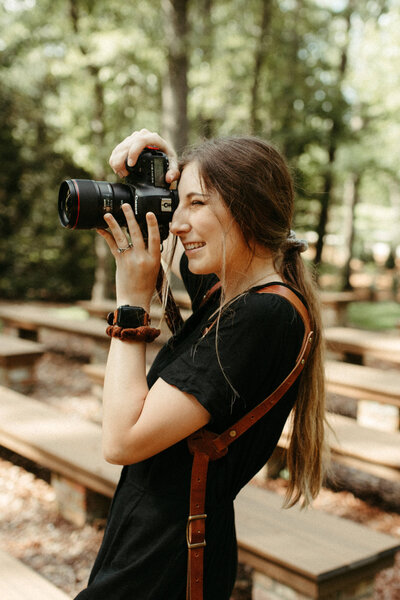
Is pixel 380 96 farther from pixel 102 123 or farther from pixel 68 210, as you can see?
pixel 68 210

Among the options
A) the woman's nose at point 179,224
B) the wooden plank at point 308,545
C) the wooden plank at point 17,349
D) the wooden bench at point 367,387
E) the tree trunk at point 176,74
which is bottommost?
the wooden plank at point 308,545

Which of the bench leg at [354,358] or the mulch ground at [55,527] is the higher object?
the bench leg at [354,358]

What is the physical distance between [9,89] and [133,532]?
39.7 feet

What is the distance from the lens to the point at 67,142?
995 cm

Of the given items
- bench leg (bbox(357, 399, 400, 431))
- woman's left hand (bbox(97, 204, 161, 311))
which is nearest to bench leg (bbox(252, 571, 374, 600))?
woman's left hand (bbox(97, 204, 161, 311))

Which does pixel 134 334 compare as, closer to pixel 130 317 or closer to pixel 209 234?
pixel 130 317

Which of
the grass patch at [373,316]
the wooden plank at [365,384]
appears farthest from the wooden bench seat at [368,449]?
the grass patch at [373,316]

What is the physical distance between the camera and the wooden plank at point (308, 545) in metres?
1.91

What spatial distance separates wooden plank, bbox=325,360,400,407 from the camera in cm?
346

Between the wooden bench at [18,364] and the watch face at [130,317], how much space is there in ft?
12.9

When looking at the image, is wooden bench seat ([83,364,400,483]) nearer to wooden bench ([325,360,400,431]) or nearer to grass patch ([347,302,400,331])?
wooden bench ([325,360,400,431])

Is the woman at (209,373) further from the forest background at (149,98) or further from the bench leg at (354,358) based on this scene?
the forest background at (149,98)

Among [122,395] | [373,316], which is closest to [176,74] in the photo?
[373,316]

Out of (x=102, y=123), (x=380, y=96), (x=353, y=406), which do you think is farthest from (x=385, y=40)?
(x=353, y=406)
